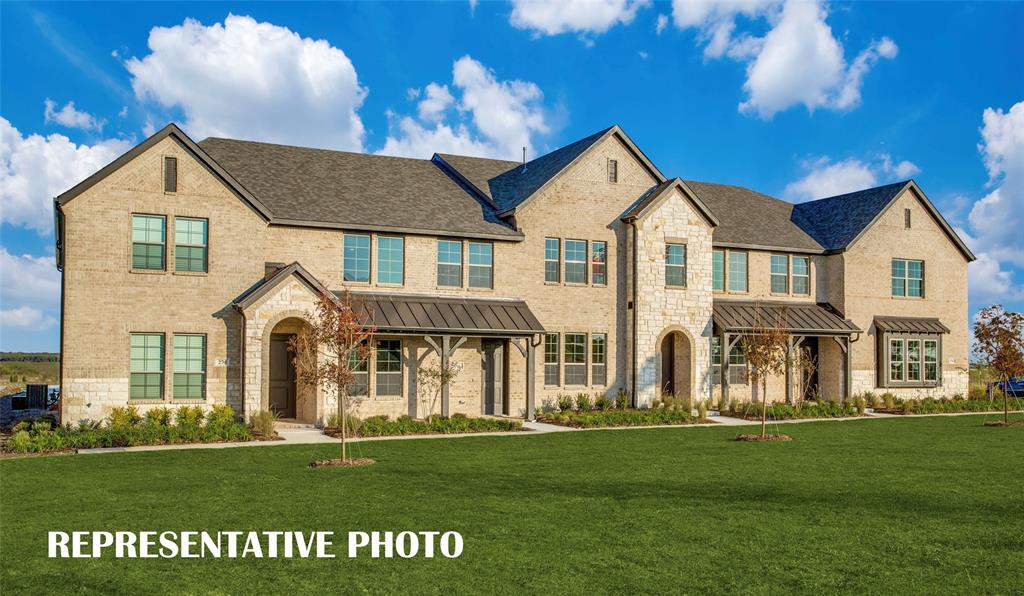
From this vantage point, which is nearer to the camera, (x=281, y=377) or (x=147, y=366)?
(x=147, y=366)

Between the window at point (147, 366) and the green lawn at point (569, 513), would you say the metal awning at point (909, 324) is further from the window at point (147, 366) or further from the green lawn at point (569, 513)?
the window at point (147, 366)

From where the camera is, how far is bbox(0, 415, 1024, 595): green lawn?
905 cm

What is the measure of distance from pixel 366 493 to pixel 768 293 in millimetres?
24560

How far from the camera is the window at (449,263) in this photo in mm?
28859

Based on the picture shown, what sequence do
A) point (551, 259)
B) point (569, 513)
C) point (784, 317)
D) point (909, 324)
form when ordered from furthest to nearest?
point (909, 324) < point (784, 317) < point (551, 259) < point (569, 513)

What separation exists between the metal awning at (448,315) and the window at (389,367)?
1203 millimetres

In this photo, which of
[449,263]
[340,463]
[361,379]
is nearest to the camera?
[340,463]

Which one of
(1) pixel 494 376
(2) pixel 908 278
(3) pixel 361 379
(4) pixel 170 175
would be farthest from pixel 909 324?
(4) pixel 170 175

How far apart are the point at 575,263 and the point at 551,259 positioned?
0.87 metres

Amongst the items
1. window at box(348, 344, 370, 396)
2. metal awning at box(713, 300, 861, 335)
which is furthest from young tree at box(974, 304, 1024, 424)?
window at box(348, 344, 370, 396)

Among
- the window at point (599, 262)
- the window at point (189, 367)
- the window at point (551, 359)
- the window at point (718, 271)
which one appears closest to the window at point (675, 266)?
the window at point (599, 262)

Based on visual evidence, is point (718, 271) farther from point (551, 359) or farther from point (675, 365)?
point (551, 359)

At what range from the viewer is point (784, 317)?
32438 millimetres

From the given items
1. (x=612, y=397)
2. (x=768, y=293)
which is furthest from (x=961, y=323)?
(x=612, y=397)
